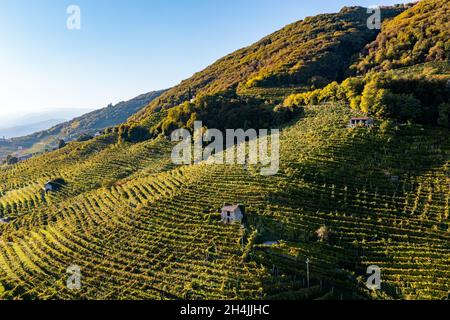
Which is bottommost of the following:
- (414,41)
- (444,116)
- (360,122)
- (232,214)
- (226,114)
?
(232,214)

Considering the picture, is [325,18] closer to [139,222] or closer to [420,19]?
[420,19]

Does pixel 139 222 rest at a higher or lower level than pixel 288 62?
lower

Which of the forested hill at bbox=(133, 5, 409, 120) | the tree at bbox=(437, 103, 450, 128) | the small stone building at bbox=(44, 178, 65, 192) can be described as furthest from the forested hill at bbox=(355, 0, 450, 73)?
the small stone building at bbox=(44, 178, 65, 192)

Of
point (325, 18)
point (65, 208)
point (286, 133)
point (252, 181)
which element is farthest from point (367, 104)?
point (325, 18)

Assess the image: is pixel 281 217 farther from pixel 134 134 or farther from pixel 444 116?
pixel 134 134

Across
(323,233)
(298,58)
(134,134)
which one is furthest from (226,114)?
(323,233)

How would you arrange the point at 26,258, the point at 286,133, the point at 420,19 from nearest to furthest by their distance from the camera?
the point at 26,258, the point at 286,133, the point at 420,19
